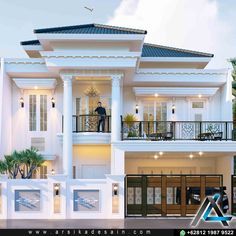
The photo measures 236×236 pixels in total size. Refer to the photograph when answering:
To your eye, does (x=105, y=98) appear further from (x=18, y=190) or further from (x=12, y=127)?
(x=18, y=190)

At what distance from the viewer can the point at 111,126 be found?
71.4ft

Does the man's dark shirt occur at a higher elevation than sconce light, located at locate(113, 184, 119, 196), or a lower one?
higher

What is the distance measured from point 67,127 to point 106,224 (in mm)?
5869

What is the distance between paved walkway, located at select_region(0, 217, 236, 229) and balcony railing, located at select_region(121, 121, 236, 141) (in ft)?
14.3

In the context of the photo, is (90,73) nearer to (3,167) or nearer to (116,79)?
(116,79)

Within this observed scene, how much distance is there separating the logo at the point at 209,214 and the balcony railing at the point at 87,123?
20.1ft

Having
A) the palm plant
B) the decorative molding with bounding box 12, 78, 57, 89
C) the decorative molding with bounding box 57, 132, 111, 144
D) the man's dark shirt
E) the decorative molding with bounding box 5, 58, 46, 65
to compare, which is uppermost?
the decorative molding with bounding box 5, 58, 46, 65

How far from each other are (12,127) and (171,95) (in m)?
8.52

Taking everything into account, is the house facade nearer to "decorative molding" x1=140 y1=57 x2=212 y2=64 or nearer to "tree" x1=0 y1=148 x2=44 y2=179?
"decorative molding" x1=140 y1=57 x2=212 y2=64

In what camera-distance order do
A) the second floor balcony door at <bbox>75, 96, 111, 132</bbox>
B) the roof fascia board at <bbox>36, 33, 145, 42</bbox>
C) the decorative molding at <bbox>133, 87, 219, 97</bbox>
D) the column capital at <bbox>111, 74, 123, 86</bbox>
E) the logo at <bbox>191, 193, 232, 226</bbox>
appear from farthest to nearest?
1. the decorative molding at <bbox>133, 87, 219, 97</bbox>
2. the second floor balcony door at <bbox>75, 96, 111, 132</bbox>
3. the column capital at <bbox>111, 74, 123, 86</bbox>
4. the roof fascia board at <bbox>36, 33, 145, 42</bbox>
5. the logo at <bbox>191, 193, 232, 226</bbox>

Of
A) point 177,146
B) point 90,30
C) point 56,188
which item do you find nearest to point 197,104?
point 177,146

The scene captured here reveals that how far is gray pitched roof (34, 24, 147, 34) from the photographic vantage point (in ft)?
71.3

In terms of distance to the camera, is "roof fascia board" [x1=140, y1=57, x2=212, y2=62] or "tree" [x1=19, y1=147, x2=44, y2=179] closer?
"tree" [x1=19, y1=147, x2=44, y2=179]

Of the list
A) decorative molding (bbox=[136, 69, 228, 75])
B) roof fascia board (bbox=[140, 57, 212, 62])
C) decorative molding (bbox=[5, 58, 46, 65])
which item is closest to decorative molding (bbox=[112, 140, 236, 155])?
decorative molding (bbox=[136, 69, 228, 75])
